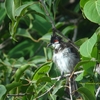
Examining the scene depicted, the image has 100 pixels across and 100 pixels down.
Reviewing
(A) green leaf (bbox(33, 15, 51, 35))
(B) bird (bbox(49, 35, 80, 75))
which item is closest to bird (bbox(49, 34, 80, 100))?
(B) bird (bbox(49, 35, 80, 75))

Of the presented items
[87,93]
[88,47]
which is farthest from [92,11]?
[87,93]

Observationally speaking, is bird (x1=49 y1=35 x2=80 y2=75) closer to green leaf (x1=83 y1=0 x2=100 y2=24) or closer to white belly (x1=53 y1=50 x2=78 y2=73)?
white belly (x1=53 y1=50 x2=78 y2=73)

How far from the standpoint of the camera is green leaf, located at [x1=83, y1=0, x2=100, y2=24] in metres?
3.43

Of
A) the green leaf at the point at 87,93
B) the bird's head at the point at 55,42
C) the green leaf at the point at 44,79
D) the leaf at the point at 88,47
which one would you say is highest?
the leaf at the point at 88,47

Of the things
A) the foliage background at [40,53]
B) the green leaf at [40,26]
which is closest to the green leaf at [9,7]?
the foliage background at [40,53]

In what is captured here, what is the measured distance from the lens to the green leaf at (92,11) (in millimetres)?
3426

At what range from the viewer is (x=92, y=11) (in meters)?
3.46

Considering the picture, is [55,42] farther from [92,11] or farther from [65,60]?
[92,11]

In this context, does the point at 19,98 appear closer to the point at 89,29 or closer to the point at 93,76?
the point at 93,76

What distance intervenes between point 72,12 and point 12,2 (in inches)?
91.4

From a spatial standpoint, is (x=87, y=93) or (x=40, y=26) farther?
(x=40, y=26)

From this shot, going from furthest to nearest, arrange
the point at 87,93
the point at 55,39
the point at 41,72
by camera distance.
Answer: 1. the point at 55,39
2. the point at 41,72
3. the point at 87,93

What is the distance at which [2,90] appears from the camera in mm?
3701

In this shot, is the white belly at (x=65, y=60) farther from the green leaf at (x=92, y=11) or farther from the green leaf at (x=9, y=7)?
the green leaf at (x=92, y=11)
